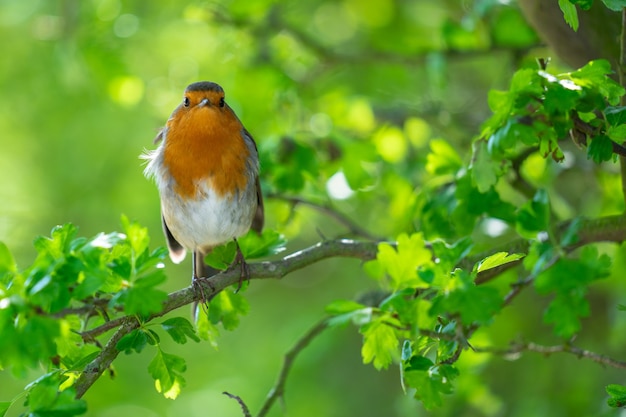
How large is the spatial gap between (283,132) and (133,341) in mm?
2148

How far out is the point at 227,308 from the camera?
10.1ft

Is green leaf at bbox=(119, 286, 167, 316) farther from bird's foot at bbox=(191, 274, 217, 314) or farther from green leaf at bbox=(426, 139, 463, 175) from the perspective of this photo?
green leaf at bbox=(426, 139, 463, 175)

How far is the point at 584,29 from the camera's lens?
3266mm

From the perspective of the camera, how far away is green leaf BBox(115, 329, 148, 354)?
2.48 meters

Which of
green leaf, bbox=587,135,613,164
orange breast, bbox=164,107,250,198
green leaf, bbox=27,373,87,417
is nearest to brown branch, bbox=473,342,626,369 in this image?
green leaf, bbox=587,135,613,164

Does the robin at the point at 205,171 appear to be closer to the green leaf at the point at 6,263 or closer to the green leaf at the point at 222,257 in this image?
the green leaf at the point at 222,257

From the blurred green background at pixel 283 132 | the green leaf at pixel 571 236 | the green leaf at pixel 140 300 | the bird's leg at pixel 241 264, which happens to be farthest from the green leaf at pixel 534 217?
the green leaf at pixel 140 300

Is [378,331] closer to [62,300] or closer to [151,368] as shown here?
[151,368]

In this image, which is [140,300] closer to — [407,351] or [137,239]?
[137,239]

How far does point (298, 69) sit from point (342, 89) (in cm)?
37

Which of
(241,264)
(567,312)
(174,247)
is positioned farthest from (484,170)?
(174,247)

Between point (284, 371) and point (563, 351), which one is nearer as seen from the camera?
point (563, 351)

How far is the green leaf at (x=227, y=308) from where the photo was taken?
3.06m

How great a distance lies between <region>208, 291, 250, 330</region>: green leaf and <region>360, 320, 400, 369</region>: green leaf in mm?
636
